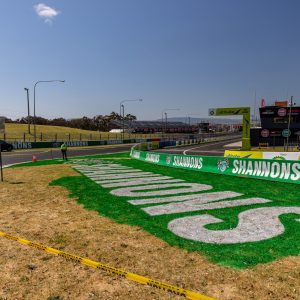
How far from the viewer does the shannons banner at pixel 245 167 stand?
1459 centimetres

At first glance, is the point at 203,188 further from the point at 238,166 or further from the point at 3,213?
the point at 3,213

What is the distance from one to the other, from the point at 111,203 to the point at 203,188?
15.0 ft

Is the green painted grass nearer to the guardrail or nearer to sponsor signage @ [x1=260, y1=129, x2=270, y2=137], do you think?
the guardrail

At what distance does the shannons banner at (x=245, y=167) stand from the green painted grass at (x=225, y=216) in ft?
2.35

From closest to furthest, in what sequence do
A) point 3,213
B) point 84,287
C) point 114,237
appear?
point 84,287 < point 114,237 < point 3,213

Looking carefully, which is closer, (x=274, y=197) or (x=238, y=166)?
(x=274, y=197)

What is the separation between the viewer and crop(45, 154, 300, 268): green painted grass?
605 centimetres

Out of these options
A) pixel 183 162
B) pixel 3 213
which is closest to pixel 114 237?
pixel 3 213

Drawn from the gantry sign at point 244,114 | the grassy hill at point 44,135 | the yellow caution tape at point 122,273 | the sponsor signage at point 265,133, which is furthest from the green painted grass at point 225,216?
the grassy hill at point 44,135

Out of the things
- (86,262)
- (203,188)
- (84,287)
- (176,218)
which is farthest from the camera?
(203,188)

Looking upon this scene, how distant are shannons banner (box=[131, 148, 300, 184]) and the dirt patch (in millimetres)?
9592

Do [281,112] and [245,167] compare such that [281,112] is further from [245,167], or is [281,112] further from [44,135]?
[44,135]

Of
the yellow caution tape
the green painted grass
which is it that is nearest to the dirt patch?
the yellow caution tape

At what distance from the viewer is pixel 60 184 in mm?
14891
